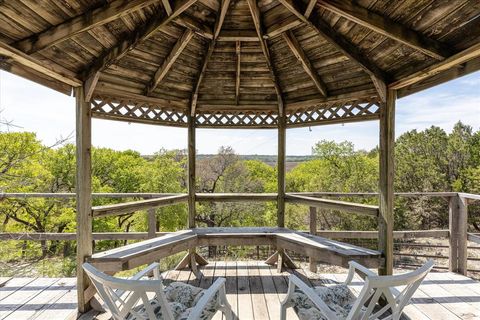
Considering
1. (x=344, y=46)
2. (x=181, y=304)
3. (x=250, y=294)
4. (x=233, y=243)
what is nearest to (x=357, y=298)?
(x=181, y=304)

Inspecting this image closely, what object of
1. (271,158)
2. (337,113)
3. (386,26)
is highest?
(386,26)

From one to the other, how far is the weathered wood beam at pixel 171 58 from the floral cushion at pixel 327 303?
2.76 meters

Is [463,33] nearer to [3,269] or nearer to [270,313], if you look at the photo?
[270,313]

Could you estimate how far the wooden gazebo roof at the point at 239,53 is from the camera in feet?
7.07

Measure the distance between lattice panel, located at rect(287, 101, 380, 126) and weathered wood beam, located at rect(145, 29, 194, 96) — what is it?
2016mm

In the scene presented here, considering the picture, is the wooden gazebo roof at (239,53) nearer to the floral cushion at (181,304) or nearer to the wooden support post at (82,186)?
the wooden support post at (82,186)

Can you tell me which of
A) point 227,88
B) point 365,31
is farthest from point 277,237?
point 365,31

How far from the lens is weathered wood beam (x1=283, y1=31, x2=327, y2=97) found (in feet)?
9.77

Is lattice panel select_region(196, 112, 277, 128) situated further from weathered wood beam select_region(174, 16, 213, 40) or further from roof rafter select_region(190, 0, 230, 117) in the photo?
weathered wood beam select_region(174, 16, 213, 40)

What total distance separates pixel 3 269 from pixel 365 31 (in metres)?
6.64

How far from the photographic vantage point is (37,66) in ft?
7.75

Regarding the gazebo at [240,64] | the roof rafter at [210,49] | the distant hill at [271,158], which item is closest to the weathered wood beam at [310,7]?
the gazebo at [240,64]

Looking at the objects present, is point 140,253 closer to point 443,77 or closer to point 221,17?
point 221,17

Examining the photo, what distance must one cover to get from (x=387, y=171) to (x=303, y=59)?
1.68 meters
